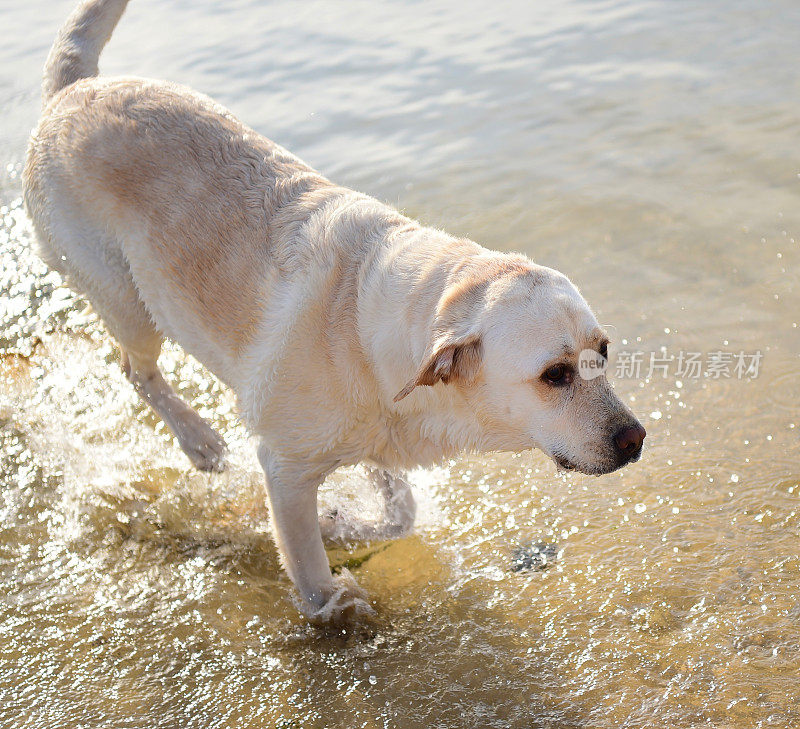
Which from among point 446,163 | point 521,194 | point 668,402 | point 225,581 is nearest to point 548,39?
point 446,163

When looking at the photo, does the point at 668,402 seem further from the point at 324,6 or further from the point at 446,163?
the point at 324,6

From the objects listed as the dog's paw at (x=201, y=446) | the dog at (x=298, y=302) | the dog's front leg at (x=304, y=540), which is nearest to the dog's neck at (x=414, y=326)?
the dog at (x=298, y=302)

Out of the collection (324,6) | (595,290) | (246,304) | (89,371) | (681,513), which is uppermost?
(324,6)

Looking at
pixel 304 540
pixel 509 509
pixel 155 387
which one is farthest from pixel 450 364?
pixel 155 387

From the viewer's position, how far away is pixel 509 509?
13.8 ft

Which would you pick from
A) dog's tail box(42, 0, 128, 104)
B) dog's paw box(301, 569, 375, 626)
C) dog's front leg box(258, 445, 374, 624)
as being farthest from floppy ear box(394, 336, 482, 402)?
dog's tail box(42, 0, 128, 104)

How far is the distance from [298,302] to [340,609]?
50.8 inches

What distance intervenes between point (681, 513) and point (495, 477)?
2.97ft

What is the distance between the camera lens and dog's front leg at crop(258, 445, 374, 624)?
3.61 m

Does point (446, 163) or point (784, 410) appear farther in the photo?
point (446, 163)

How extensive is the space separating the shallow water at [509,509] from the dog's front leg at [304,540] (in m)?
0.12

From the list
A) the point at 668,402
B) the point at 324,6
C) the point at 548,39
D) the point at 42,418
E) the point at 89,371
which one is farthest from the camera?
the point at 324,6

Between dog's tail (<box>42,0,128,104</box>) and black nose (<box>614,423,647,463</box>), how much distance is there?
10.8 ft

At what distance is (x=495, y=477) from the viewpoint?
14.5 ft
